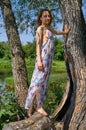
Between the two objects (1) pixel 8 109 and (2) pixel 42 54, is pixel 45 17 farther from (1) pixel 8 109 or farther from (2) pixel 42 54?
(1) pixel 8 109

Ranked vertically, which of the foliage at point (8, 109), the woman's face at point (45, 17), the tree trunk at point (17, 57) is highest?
the woman's face at point (45, 17)

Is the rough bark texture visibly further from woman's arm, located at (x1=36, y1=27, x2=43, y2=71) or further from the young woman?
woman's arm, located at (x1=36, y1=27, x2=43, y2=71)

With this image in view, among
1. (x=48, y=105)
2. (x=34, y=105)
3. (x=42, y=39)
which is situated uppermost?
(x=42, y=39)

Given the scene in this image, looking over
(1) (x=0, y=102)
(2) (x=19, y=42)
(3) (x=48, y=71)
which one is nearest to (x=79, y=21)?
(3) (x=48, y=71)

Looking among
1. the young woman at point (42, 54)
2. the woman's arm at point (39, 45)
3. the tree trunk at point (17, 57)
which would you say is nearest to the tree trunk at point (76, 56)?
the young woman at point (42, 54)

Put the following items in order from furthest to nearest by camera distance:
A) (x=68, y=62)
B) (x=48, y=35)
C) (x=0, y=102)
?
(x=0, y=102), (x=68, y=62), (x=48, y=35)

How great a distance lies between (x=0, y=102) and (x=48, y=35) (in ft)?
8.51

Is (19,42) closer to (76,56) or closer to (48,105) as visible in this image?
(48,105)

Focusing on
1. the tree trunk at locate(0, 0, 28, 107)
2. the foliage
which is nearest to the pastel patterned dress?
the foliage

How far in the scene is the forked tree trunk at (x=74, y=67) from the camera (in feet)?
24.3

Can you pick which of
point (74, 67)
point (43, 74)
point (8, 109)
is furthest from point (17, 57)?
point (43, 74)

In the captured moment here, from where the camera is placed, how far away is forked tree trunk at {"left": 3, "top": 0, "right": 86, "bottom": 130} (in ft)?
24.3

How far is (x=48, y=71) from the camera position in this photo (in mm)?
7301

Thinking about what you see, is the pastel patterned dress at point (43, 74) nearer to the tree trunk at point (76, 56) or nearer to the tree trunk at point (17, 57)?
the tree trunk at point (76, 56)
